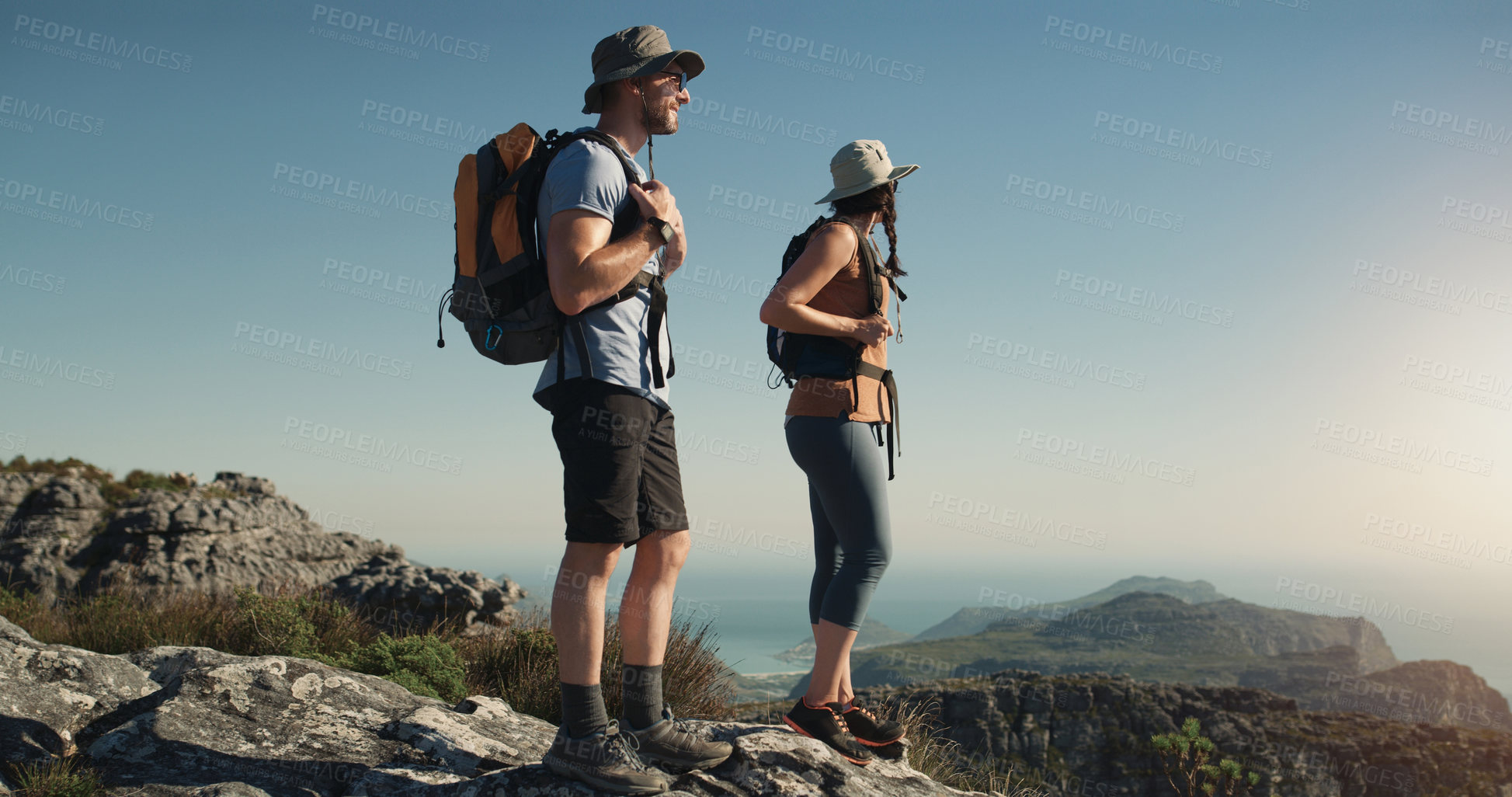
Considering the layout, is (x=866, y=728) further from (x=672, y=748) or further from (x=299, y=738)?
(x=299, y=738)

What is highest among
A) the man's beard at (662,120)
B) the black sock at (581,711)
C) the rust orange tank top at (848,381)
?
the man's beard at (662,120)

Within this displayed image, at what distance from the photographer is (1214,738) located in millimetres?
25219

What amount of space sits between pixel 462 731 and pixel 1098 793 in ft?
83.7

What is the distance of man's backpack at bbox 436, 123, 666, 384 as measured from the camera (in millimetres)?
2559

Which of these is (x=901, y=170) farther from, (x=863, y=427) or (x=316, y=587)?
(x=316, y=587)

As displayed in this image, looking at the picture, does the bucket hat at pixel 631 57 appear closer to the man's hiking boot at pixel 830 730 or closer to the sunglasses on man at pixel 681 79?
the sunglasses on man at pixel 681 79

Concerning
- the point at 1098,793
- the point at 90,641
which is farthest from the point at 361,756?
the point at 1098,793

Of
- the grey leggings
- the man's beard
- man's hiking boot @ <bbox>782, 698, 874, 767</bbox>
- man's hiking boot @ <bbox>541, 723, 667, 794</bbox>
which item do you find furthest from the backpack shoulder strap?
man's hiking boot @ <bbox>782, 698, 874, 767</bbox>

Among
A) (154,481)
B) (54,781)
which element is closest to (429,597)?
(54,781)

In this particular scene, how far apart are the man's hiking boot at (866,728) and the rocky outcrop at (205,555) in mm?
6725

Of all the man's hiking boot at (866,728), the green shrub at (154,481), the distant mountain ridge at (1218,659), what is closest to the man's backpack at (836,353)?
the man's hiking boot at (866,728)

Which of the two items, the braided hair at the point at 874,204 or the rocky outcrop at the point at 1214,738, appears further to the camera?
the rocky outcrop at the point at 1214,738

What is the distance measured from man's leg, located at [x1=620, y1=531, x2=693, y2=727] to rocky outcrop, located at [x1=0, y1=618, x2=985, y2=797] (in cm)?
31

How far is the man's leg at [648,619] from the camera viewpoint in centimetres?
272
